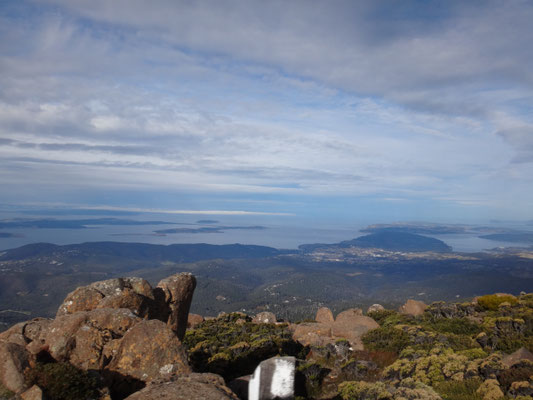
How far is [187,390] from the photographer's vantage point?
618 cm

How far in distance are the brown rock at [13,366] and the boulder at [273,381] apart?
4627 mm

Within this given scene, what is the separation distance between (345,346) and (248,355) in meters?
4.68

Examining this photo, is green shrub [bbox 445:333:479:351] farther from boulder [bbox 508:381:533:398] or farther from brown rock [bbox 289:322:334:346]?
boulder [bbox 508:381:533:398]

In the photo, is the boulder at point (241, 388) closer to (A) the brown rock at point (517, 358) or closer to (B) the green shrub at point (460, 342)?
(A) the brown rock at point (517, 358)

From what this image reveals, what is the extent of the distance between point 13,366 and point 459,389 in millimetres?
12477

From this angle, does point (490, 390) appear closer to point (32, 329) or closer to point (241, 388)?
point (241, 388)

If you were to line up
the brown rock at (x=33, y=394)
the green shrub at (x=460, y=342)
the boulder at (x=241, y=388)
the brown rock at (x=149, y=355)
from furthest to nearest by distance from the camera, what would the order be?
1. the green shrub at (x=460, y=342)
2. the boulder at (x=241, y=388)
3. the brown rock at (x=149, y=355)
4. the brown rock at (x=33, y=394)

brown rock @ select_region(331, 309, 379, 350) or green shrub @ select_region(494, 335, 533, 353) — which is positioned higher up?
green shrub @ select_region(494, 335, 533, 353)

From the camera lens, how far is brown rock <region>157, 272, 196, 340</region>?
50.5ft

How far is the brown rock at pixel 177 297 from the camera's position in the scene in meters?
15.4

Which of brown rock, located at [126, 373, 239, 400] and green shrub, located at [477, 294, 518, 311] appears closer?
brown rock, located at [126, 373, 239, 400]

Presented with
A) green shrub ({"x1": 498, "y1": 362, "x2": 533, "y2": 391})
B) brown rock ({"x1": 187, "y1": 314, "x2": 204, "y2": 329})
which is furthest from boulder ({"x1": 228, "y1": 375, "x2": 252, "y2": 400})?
brown rock ({"x1": 187, "y1": 314, "x2": 204, "y2": 329})

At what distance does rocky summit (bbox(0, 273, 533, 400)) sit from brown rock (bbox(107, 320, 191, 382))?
0.08 feet

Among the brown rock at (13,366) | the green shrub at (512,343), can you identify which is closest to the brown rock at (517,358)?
the green shrub at (512,343)
